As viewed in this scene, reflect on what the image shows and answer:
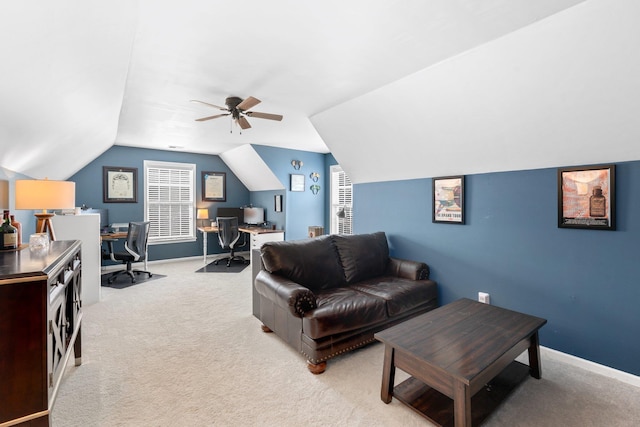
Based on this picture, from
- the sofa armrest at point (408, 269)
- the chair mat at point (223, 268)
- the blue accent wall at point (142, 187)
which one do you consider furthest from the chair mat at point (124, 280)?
the sofa armrest at point (408, 269)

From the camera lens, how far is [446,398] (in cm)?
192

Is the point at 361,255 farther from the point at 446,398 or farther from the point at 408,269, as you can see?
the point at 446,398

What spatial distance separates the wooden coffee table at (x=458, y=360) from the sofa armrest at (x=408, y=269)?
948 mm

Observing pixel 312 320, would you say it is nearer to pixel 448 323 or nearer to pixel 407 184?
pixel 448 323

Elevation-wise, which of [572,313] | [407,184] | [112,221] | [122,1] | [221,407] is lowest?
[221,407]

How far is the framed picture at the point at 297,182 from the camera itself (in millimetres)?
6211

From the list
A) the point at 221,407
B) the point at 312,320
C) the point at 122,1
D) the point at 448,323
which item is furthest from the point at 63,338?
the point at 448,323

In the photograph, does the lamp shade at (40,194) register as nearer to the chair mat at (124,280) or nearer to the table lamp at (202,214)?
the chair mat at (124,280)

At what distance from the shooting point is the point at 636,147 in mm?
2111

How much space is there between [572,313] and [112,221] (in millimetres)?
7139

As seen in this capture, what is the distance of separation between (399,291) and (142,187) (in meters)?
5.70

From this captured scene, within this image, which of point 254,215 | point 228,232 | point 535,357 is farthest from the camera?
point 254,215

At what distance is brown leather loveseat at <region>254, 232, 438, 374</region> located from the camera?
7.68ft

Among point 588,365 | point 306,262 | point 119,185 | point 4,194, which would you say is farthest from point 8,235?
point 119,185
